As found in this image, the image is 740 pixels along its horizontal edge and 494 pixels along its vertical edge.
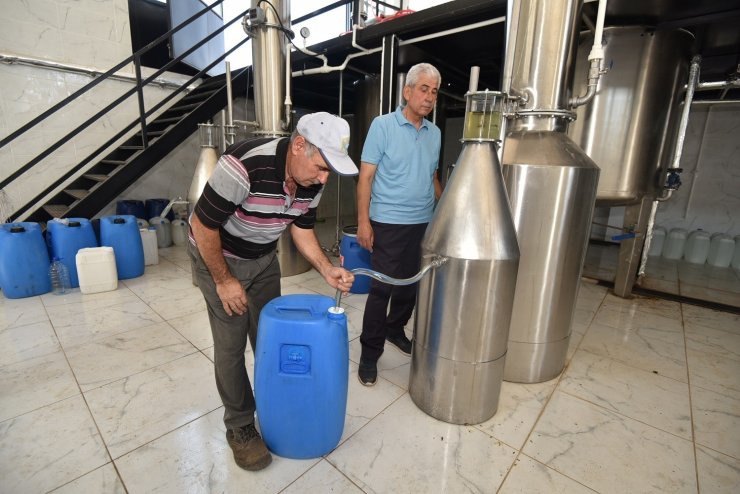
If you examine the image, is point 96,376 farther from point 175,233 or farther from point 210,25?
point 210,25

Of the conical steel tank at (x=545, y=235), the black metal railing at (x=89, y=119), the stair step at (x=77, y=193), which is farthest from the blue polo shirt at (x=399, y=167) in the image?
the stair step at (x=77, y=193)

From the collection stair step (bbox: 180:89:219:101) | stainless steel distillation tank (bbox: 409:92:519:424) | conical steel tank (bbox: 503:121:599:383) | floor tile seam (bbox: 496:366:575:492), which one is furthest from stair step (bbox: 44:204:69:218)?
floor tile seam (bbox: 496:366:575:492)

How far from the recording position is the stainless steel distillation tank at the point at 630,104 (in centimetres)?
217

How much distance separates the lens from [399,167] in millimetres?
1614

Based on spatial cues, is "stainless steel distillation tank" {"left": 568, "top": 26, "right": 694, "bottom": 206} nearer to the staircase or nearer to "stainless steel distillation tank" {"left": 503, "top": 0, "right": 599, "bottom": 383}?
"stainless steel distillation tank" {"left": 503, "top": 0, "right": 599, "bottom": 383}

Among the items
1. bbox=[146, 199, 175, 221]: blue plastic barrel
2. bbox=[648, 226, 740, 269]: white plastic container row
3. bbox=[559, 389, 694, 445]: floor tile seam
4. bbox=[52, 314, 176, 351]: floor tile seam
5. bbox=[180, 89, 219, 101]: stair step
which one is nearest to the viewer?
bbox=[559, 389, 694, 445]: floor tile seam

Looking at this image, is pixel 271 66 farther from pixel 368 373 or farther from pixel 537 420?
pixel 537 420

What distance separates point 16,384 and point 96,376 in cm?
31

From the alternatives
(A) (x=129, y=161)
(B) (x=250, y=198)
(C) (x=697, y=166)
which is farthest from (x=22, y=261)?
(C) (x=697, y=166)

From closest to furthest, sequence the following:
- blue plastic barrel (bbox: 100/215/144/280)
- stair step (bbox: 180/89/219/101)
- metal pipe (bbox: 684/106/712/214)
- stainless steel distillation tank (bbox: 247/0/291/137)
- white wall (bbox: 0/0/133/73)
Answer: stainless steel distillation tank (bbox: 247/0/291/137) < blue plastic barrel (bbox: 100/215/144/280) < white wall (bbox: 0/0/133/73) < metal pipe (bbox: 684/106/712/214) < stair step (bbox: 180/89/219/101)

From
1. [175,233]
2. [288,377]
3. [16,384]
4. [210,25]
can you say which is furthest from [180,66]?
[288,377]

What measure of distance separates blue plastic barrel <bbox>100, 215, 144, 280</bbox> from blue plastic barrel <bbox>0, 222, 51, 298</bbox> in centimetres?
41

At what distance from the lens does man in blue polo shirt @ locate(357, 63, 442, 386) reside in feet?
5.25

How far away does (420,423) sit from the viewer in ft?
4.66
